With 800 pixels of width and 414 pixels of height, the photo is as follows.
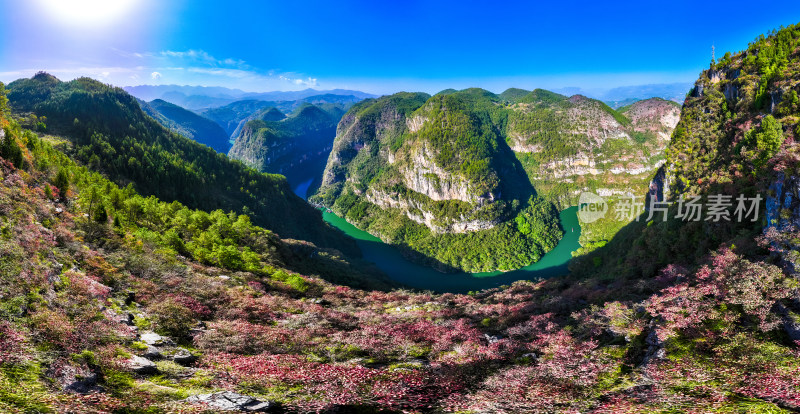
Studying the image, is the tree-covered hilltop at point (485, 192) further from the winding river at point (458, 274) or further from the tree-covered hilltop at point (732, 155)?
the tree-covered hilltop at point (732, 155)

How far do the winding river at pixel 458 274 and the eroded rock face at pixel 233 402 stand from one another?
10654cm

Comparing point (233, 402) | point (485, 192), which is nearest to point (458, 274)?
point (485, 192)

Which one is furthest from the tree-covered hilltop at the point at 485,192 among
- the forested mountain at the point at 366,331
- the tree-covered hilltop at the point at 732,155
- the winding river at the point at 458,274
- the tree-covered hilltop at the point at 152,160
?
the forested mountain at the point at 366,331

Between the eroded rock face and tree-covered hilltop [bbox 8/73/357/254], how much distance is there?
281 ft

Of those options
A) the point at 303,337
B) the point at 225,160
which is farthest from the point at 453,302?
the point at 225,160

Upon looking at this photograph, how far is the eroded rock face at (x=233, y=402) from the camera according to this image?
8789 mm

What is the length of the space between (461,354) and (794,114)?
5057cm

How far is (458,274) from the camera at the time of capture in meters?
133

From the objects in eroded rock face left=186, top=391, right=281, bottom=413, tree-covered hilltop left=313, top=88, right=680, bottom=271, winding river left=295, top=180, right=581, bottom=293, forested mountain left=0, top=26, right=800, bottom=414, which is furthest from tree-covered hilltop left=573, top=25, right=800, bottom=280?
tree-covered hilltop left=313, top=88, right=680, bottom=271

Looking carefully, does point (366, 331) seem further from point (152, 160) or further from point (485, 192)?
point (485, 192)

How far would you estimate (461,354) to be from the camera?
52.4 ft

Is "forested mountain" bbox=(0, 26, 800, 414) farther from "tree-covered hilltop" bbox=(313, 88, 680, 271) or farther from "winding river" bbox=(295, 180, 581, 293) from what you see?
"tree-covered hilltop" bbox=(313, 88, 680, 271)

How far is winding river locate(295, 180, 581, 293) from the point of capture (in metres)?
122

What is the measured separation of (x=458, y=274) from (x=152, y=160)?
4551 inches
